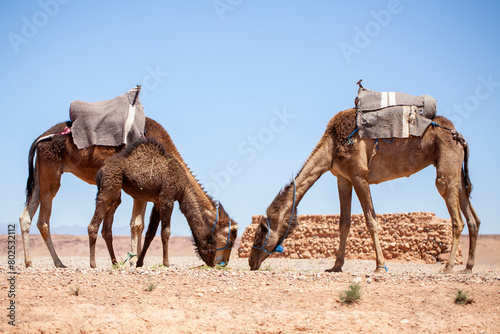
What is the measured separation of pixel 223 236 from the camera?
10.2 m

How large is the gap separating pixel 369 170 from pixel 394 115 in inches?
46.5

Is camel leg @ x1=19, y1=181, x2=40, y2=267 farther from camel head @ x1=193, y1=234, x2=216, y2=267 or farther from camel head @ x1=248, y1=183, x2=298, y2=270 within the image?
camel head @ x1=248, y1=183, x2=298, y2=270

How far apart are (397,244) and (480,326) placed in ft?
44.5

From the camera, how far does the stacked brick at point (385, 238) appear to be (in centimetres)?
1903

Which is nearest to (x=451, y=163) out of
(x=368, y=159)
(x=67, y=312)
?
(x=368, y=159)


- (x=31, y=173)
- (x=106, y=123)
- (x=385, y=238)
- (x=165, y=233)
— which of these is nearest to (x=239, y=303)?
(x=165, y=233)

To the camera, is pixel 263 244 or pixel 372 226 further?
pixel 263 244

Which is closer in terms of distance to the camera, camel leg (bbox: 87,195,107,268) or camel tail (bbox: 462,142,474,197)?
camel leg (bbox: 87,195,107,268)

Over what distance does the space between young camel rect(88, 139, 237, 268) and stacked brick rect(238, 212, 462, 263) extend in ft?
27.7

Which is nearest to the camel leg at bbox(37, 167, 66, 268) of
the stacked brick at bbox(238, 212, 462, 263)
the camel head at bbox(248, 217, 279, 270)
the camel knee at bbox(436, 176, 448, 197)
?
the camel head at bbox(248, 217, 279, 270)

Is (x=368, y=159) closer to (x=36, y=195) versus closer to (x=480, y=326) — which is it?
(x=480, y=326)

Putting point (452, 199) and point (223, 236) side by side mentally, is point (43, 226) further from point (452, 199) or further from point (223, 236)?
point (452, 199)

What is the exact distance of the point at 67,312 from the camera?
6656 millimetres

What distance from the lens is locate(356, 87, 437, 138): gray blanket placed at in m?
10.2
